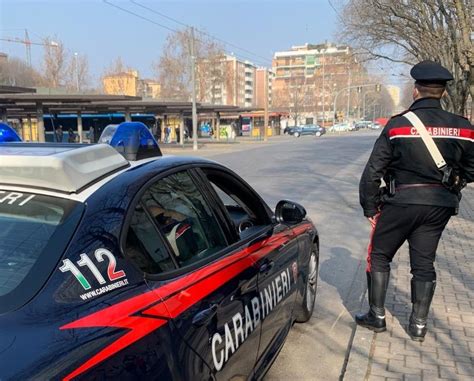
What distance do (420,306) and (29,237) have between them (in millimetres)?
2900

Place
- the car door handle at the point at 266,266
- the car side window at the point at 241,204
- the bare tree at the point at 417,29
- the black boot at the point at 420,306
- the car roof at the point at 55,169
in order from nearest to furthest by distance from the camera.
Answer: the car roof at the point at 55,169 < the car door handle at the point at 266,266 < the car side window at the point at 241,204 < the black boot at the point at 420,306 < the bare tree at the point at 417,29

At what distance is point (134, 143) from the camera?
3285 millimetres

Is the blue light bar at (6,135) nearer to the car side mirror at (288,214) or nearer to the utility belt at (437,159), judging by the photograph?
the car side mirror at (288,214)

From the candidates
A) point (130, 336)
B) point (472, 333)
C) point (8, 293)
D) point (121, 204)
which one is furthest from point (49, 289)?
point (472, 333)

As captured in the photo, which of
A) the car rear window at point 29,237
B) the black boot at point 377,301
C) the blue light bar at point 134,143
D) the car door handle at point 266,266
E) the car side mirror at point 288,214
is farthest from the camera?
the black boot at point 377,301

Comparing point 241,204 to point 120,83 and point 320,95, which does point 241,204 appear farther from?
point 320,95

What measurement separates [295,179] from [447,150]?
420 inches

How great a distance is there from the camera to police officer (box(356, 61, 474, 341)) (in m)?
3.26

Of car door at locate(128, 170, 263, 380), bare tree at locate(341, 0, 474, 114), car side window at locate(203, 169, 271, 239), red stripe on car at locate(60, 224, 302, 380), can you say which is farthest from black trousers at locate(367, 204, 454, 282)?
bare tree at locate(341, 0, 474, 114)

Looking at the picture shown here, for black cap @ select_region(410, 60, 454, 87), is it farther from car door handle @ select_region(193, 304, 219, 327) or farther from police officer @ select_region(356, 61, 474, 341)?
car door handle @ select_region(193, 304, 219, 327)

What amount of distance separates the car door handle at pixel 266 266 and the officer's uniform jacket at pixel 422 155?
1103 mm

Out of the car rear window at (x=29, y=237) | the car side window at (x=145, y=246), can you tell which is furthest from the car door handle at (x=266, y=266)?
the car rear window at (x=29, y=237)

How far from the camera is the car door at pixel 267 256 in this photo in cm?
267

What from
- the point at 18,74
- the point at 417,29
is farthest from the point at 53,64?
the point at 417,29
